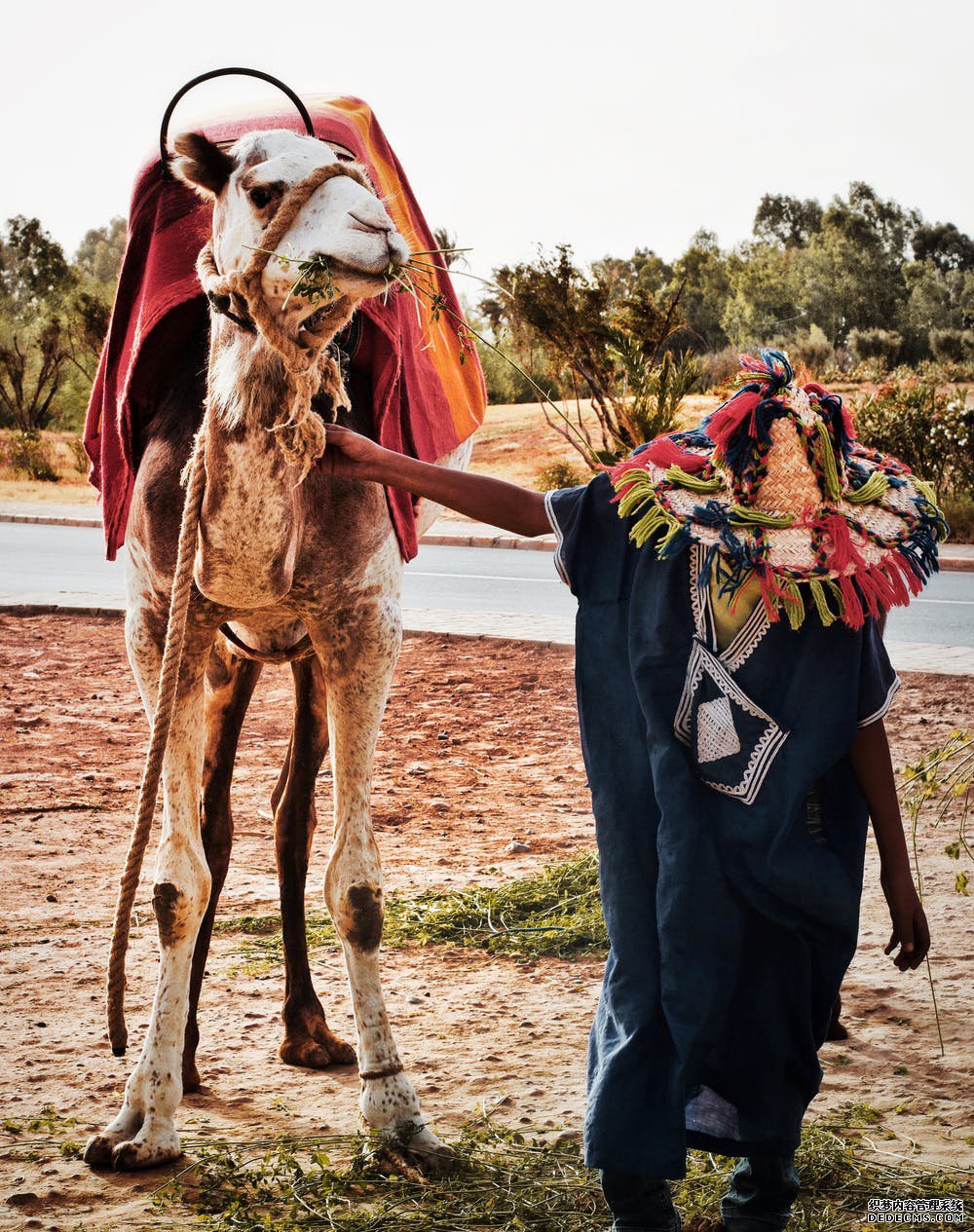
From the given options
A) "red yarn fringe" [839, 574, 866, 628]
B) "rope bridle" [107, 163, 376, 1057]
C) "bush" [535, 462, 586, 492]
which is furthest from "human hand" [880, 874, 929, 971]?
"bush" [535, 462, 586, 492]

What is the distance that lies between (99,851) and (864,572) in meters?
4.22

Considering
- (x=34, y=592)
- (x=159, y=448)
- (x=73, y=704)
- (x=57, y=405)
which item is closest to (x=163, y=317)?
(x=159, y=448)

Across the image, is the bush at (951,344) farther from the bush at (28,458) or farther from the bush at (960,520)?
the bush at (28,458)

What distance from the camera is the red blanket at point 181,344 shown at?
3.72 m

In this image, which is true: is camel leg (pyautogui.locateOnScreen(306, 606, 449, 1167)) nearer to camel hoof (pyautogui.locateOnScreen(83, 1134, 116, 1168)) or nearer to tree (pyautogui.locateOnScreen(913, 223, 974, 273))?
camel hoof (pyautogui.locateOnScreen(83, 1134, 116, 1168))

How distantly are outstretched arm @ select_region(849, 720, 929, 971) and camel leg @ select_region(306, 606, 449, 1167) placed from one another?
141cm

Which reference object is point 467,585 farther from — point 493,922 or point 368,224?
point 368,224

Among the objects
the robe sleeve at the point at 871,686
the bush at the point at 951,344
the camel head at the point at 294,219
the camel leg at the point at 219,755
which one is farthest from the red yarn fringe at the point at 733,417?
the bush at the point at 951,344

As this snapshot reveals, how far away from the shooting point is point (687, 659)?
262 cm

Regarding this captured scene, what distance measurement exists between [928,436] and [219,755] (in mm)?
16787

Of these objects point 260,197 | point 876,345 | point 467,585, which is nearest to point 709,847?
point 260,197

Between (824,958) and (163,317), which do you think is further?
(163,317)

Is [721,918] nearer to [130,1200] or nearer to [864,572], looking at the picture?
[864,572]

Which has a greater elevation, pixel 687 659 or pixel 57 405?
pixel 57 405
